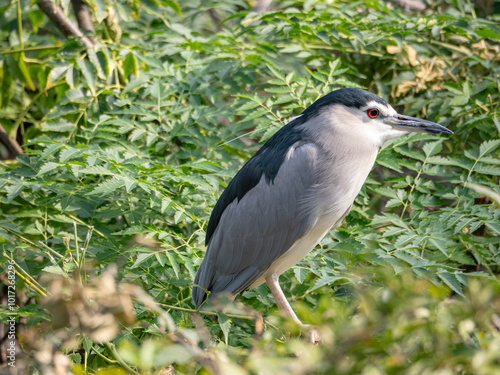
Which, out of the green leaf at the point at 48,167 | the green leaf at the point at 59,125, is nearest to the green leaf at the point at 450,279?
the green leaf at the point at 48,167

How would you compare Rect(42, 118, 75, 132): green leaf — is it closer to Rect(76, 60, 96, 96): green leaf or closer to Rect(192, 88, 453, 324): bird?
Rect(76, 60, 96, 96): green leaf

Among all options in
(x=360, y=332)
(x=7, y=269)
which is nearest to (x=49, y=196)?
(x=7, y=269)

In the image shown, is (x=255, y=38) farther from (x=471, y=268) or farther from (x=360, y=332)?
(x=360, y=332)

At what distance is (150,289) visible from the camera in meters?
2.31

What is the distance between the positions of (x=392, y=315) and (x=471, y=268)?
7.46ft

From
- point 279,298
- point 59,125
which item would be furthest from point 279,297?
point 59,125

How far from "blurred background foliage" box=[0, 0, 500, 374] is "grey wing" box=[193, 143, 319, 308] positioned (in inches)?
4.6

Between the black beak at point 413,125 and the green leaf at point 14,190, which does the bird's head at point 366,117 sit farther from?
the green leaf at point 14,190

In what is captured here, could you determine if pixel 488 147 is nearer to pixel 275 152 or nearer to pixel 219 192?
pixel 275 152

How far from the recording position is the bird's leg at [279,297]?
2408 mm

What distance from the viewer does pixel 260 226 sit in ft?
8.27

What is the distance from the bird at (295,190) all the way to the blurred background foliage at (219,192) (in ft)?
0.35

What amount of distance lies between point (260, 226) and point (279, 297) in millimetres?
349

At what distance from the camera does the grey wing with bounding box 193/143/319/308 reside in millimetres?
2406
